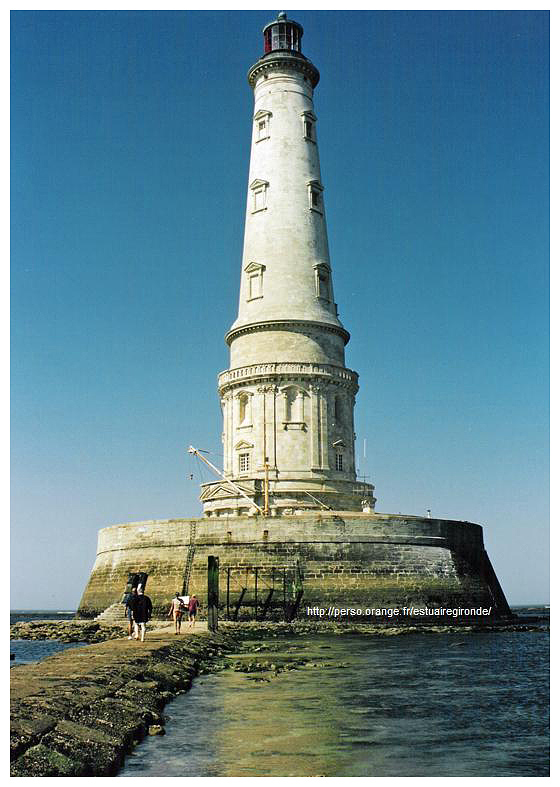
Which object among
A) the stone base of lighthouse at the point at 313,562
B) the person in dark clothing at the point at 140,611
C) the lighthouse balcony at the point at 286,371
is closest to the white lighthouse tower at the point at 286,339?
the lighthouse balcony at the point at 286,371

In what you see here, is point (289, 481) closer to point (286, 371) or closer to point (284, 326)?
point (286, 371)

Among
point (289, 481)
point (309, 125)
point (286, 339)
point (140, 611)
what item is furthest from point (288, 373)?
point (140, 611)

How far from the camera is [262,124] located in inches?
1784

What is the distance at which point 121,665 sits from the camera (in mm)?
14805

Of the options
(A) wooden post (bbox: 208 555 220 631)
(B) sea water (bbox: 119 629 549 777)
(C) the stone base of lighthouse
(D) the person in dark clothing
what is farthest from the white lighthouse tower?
(B) sea water (bbox: 119 629 549 777)

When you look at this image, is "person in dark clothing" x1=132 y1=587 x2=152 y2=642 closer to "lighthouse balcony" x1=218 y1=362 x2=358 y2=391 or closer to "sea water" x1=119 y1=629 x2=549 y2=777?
→ "sea water" x1=119 y1=629 x2=549 y2=777

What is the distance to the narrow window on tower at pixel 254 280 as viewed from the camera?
4341 cm

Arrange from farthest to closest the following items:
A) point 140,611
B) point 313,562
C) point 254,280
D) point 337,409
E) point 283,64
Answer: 1. point 283,64
2. point 254,280
3. point 337,409
4. point 313,562
5. point 140,611

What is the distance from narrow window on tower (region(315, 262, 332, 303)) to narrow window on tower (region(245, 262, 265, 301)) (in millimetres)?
2773

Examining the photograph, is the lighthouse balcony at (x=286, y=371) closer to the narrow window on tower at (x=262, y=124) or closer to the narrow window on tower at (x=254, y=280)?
the narrow window on tower at (x=254, y=280)

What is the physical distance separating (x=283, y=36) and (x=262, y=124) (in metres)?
5.26

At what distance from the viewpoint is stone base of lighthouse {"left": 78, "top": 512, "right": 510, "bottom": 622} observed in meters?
33.0

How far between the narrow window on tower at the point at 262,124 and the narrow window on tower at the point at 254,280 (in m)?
6.99

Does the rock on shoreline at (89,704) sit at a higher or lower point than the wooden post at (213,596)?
higher
